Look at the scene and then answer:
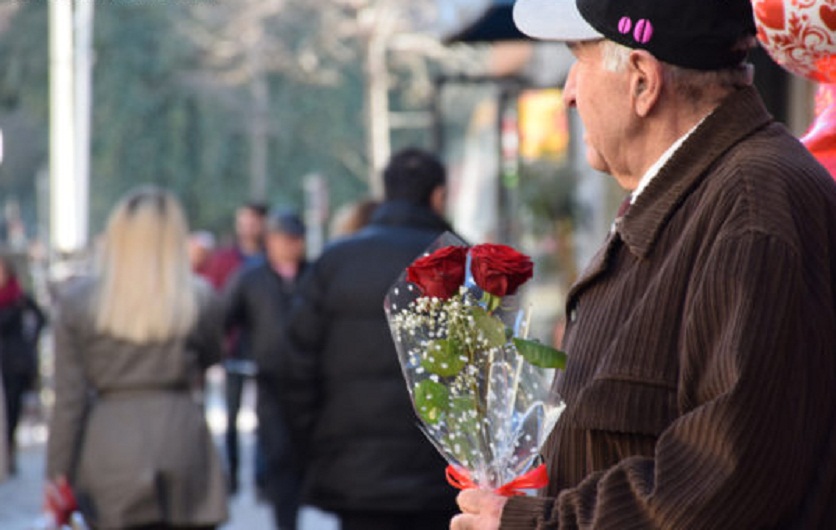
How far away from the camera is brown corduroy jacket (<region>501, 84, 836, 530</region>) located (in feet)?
7.48

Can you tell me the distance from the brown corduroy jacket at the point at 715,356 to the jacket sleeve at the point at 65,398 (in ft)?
13.3

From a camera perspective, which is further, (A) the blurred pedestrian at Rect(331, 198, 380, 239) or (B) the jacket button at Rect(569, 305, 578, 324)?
(A) the blurred pedestrian at Rect(331, 198, 380, 239)

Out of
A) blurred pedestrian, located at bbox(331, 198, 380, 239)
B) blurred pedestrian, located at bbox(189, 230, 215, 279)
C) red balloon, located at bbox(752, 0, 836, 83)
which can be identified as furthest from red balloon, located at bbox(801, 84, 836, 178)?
blurred pedestrian, located at bbox(189, 230, 215, 279)

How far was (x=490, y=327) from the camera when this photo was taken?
2639 mm

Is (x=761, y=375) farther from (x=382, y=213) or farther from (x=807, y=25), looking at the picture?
(x=382, y=213)

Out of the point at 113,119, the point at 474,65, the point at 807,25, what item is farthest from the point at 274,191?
the point at 807,25

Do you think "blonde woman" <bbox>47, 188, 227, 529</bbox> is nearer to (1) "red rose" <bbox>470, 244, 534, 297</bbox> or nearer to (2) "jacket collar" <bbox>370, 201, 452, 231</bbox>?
(2) "jacket collar" <bbox>370, 201, 452, 231</bbox>

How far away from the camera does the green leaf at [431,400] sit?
265cm

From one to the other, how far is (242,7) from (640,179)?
42.0m

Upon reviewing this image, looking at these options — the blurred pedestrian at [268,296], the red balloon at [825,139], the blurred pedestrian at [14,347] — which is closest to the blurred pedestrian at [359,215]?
the blurred pedestrian at [268,296]

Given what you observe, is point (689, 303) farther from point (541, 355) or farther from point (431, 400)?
point (431, 400)

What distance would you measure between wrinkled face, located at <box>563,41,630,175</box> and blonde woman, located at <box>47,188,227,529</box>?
3.94m

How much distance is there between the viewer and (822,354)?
2326mm

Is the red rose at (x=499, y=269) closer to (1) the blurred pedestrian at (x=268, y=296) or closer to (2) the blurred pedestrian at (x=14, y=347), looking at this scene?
(1) the blurred pedestrian at (x=268, y=296)
